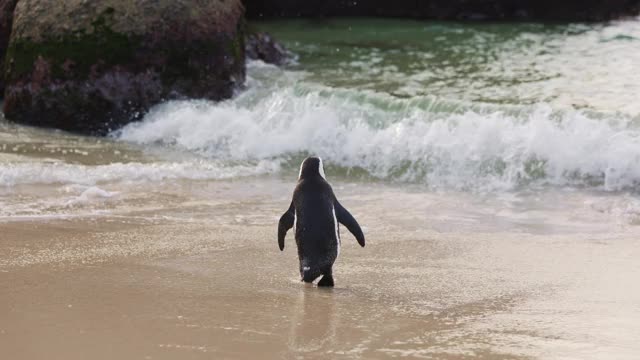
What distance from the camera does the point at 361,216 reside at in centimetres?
734

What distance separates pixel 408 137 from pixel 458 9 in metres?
7.40

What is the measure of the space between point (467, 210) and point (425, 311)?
2421 millimetres

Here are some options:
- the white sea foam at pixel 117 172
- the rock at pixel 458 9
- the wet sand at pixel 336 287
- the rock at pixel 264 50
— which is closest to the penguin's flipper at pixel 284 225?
the wet sand at pixel 336 287

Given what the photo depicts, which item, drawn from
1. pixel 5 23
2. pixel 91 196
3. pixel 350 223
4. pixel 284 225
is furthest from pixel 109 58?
pixel 350 223

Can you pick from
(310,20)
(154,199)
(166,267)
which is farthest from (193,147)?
(310,20)

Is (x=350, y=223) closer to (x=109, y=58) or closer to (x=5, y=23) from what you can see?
(x=109, y=58)

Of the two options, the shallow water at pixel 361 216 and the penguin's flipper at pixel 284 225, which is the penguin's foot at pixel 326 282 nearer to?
the shallow water at pixel 361 216

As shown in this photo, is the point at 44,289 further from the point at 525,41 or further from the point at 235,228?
the point at 525,41

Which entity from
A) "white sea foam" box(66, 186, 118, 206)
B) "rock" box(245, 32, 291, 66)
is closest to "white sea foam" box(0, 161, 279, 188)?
"white sea foam" box(66, 186, 118, 206)

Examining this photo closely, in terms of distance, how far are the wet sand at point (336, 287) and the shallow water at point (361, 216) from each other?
2 cm

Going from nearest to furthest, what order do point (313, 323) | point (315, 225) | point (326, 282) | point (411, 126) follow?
point (313, 323) < point (326, 282) < point (315, 225) < point (411, 126)

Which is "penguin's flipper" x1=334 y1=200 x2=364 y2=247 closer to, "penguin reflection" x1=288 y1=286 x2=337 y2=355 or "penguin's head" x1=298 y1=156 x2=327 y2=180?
"penguin's head" x1=298 y1=156 x2=327 y2=180

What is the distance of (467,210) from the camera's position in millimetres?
7535

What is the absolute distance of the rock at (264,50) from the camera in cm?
1257
